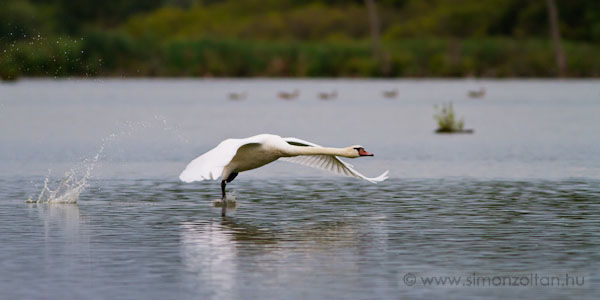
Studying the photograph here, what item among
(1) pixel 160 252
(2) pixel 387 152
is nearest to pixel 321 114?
(2) pixel 387 152

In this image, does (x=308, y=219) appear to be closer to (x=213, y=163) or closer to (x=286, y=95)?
(x=213, y=163)

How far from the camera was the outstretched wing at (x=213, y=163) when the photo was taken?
1566cm

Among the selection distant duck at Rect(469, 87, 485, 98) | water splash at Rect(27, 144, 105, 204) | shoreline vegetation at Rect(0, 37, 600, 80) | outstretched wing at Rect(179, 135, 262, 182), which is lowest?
water splash at Rect(27, 144, 105, 204)

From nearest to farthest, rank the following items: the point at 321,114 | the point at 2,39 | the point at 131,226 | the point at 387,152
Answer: the point at 131,226 < the point at 387,152 < the point at 321,114 < the point at 2,39

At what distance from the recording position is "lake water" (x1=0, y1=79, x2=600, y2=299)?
11.9 m

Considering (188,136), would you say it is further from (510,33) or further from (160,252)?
(510,33)

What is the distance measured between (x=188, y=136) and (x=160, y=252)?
21.6 m

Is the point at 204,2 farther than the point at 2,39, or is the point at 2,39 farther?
the point at 204,2

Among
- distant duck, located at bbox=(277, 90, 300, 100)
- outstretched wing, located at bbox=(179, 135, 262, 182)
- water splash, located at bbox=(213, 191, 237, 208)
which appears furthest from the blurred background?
outstretched wing, located at bbox=(179, 135, 262, 182)

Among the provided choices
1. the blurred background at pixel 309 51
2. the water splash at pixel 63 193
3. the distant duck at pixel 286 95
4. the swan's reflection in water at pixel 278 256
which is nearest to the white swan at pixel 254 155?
the swan's reflection in water at pixel 278 256

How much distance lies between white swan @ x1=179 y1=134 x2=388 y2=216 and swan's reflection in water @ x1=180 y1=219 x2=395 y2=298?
0.70 m

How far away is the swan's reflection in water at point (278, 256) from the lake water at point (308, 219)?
25mm

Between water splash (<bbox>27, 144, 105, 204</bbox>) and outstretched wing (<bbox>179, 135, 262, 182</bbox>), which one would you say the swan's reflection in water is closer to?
outstretched wing (<bbox>179, 135, 262, 182</bbox>)

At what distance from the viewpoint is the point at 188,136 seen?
35156 mm
